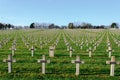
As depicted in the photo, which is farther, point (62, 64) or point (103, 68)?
point (62, 64)

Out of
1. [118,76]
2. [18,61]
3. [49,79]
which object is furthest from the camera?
[18,61]

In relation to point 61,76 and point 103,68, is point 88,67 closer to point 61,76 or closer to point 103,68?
point 103,68

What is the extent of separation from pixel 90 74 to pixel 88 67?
1733mm

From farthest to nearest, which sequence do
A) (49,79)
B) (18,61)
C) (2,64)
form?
1. (18,61)
2. (2,64)
3. (49,79)

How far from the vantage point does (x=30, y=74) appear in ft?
40.3

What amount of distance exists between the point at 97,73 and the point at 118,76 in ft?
3.24

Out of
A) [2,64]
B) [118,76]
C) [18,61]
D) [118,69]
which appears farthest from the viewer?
[18,61]

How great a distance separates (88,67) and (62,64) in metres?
1.52

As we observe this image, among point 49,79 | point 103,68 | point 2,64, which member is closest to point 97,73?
point 103,68

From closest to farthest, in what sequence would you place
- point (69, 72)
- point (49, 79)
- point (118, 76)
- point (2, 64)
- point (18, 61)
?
1. point (49, 79)
2. point (118, 76)
3. point (69, 72)
4. point (2, 64)
5. point (18, 61)

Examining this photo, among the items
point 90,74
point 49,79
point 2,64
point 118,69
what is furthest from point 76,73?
point 2,64

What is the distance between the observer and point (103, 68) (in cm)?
1399

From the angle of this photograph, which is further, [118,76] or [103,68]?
[103,68]

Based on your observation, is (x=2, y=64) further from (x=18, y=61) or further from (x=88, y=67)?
(x=88, y=67)
